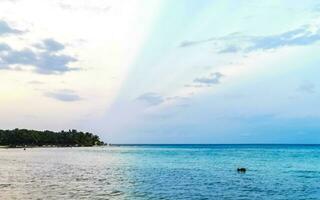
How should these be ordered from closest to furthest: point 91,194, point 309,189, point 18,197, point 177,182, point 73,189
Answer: point 18,197, point 91,194, point 73,189, point 309,189, point 177,182

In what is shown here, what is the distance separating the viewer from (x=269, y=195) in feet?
151

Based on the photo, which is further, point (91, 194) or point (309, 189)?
point (309, 189)

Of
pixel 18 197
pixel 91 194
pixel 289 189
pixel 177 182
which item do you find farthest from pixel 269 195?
pixel 18 197

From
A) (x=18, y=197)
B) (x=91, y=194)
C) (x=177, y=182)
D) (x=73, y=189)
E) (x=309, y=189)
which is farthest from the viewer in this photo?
(x=177, y=182)

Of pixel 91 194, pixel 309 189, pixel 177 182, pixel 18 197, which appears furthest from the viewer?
pixel 177 182

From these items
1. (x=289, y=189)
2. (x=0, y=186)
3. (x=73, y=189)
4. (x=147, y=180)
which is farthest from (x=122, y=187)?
(x=289, y=189)

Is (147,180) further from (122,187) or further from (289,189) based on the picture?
(289,189)

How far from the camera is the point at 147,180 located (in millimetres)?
59844

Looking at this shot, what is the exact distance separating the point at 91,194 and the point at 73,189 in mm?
4531

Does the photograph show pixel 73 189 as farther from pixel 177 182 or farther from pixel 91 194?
pixel 177 182

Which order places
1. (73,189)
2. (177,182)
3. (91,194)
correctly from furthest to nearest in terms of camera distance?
(177,182) → (73,189) → (91,194)

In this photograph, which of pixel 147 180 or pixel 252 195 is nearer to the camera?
pixel 252 195

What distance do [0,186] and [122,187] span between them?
13.3 metres

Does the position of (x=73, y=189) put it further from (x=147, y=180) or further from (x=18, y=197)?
(x=147, y=180)
